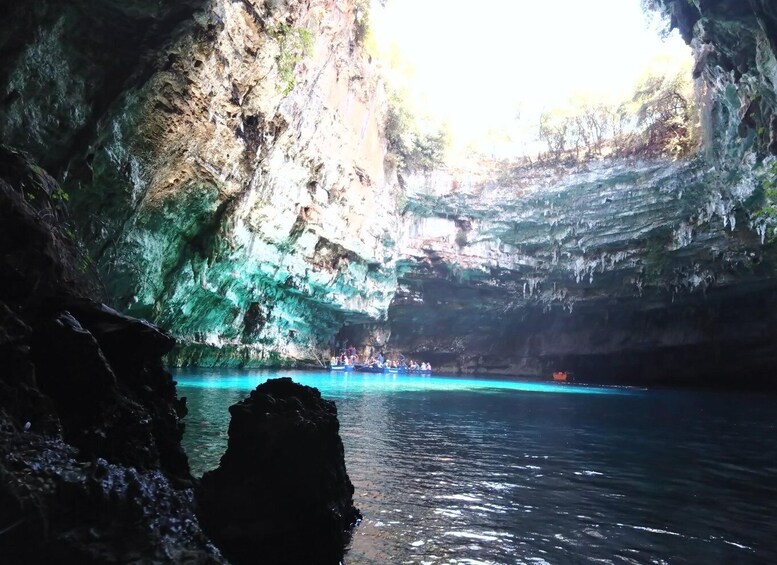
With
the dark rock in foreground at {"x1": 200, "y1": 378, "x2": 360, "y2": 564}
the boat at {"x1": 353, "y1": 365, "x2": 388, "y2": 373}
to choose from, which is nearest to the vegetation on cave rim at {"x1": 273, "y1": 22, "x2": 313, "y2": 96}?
the dark rock in foreground at {"x1": 200, "y1": 378, "x2": 360, "y2": 564}

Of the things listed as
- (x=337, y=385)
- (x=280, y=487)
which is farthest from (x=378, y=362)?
(x=280, y=487)

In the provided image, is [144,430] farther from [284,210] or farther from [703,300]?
[703,300]

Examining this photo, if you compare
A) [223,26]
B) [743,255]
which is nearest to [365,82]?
[223,26]

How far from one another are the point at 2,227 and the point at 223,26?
1079 cm

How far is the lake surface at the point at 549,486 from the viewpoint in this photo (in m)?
4.55

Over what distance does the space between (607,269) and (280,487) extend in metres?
28.4

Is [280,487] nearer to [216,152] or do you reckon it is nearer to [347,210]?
[216,152]

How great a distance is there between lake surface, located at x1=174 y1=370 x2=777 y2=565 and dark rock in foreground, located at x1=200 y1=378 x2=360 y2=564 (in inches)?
16.5

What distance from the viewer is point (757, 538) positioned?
4773mm

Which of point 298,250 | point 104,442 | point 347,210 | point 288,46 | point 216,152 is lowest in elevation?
point 104,442

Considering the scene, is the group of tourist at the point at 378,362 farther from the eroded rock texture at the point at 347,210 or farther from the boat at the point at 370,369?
the eroded rock texture at the point at 347,210

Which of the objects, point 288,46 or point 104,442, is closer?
point 104,442

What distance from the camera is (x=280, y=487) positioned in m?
4.30

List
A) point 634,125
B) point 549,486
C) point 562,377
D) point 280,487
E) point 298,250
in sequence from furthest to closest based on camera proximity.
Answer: point 562,377 < point 634,125 < point 298,250 < point 549,486 < point 280,487
